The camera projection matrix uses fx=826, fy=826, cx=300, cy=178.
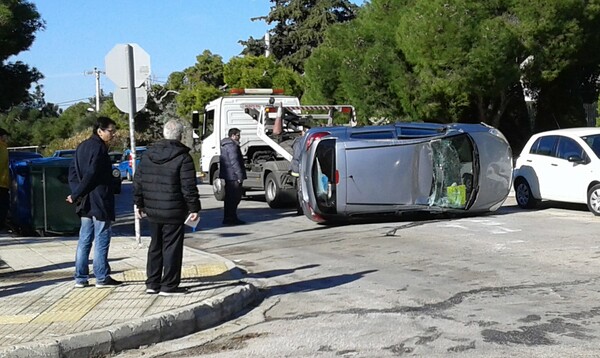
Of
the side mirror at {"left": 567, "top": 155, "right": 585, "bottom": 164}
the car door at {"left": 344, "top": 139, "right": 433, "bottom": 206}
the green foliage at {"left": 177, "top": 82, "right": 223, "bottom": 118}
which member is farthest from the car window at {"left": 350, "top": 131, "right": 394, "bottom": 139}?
the green foliage at {"left": 177, "top": 82, "right": 223, "bottom": 118}

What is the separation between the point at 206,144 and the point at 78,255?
15380 millimetres

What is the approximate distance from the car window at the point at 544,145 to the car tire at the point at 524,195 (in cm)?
70

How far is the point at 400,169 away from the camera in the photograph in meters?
14.8

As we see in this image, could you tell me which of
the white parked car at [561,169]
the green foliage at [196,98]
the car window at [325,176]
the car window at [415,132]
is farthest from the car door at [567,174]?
the green foliage at [196,98]

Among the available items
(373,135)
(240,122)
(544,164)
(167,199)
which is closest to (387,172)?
(373,135)

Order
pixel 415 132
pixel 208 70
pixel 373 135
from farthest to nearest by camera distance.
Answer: pixel 208 70
pixel 415 132
pixel 373 135

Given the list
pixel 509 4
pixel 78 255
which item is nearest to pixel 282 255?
pixel 78 255

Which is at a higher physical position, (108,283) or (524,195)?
(524,195)

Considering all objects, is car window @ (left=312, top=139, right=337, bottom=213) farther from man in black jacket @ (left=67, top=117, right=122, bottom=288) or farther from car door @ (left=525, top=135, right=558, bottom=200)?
man in black jacket @ (left=67, top=117, right=122, bottom=288)

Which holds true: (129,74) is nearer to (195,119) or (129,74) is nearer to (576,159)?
(576,159)

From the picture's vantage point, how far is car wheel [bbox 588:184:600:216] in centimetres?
1539

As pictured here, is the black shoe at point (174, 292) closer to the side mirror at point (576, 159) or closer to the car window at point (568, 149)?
the side mirror at point (576, 159)

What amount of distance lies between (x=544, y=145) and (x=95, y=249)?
1127 cm

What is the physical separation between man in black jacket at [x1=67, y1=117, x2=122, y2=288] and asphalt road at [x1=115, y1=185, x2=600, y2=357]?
6.06ft
